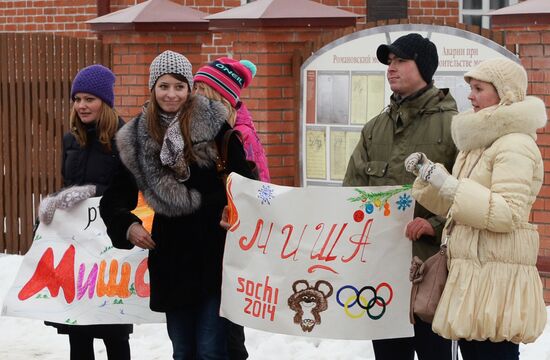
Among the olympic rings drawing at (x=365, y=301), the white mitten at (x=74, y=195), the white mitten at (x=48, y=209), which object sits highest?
the white mitten at (x=74, y=195)

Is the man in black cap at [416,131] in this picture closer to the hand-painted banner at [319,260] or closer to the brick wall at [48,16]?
the hand-painted banner at [319,260]

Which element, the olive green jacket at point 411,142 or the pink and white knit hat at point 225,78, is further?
the pink and white knit hat at point 225,78

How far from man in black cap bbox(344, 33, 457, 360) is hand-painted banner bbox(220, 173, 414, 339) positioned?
8 cm

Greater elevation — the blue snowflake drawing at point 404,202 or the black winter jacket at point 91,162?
the black winter jacket at point 91,162

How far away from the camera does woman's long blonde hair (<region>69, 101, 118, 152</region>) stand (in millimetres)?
5762

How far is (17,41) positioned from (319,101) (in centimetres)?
312

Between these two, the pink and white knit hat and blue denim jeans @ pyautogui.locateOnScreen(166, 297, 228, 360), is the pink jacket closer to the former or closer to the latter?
the pink and white knit hat

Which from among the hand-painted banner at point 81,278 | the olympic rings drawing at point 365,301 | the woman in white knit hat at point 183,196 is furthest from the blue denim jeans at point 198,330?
the hand-painted banner at point 81,278

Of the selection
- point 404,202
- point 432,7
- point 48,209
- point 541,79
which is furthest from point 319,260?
point 432,7

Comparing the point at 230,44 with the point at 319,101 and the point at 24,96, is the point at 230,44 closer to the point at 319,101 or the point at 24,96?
the point at 319,101

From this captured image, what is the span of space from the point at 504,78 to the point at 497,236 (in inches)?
23.6

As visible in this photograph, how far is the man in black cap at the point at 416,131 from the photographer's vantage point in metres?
4.85

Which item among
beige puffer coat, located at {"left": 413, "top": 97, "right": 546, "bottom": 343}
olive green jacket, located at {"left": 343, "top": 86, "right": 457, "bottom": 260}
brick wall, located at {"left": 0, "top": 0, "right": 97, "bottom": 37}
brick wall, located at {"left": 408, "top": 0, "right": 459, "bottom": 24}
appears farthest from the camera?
brick wall, located at {"left": 0, "top": 0, "right": 97, "bottom": 37}

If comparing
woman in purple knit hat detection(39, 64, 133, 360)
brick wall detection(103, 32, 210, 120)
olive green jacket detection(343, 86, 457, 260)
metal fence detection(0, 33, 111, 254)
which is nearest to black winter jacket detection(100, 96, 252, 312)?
olive green jacket detection(343, 86, 457, 260)
